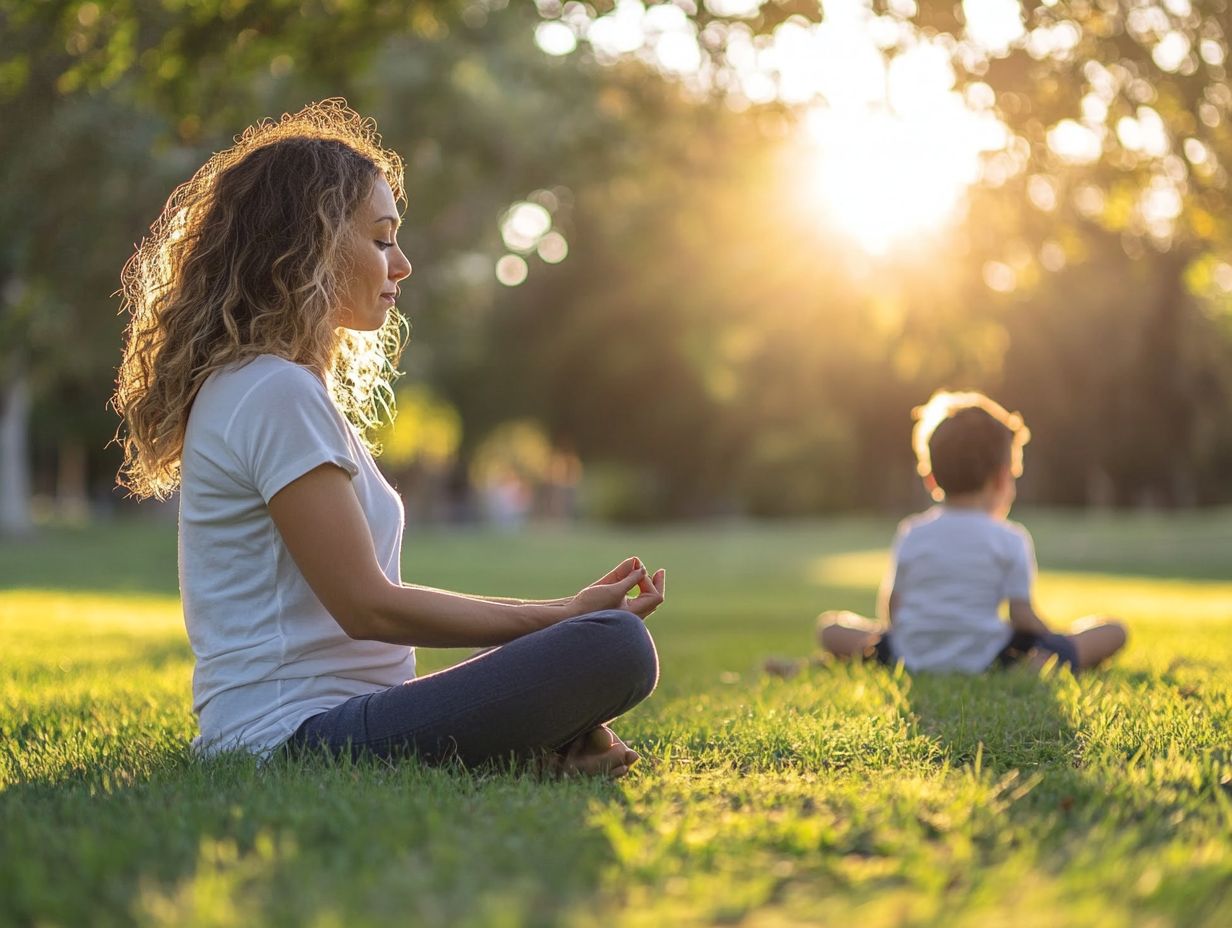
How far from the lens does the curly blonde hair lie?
12.3 feet

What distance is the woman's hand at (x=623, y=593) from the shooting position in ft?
12.6

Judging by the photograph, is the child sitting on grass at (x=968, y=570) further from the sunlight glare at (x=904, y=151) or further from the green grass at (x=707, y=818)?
the sunlight glare at (x=904, y=151)

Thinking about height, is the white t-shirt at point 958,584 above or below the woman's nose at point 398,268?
below

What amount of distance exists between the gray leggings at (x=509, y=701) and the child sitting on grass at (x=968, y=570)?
9.78 ft

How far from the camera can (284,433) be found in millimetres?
3494

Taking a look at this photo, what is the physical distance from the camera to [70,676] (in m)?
6.89

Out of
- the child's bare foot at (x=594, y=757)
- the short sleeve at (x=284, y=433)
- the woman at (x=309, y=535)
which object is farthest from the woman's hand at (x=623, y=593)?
the short sleeve at (x=284, y=433)

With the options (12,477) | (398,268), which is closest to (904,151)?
(398,268)

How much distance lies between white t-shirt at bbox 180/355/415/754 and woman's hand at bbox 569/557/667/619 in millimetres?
540

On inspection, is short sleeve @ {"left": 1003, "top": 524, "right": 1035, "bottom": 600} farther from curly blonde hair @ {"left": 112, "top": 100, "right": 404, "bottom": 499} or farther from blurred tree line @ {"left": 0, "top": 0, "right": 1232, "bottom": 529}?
blurred tree line @ {"left": 0, "top": 0, "right": 1232, "bottom": 529}

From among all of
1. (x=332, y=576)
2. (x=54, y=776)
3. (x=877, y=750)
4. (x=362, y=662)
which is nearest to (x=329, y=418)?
(x=332, y=576)

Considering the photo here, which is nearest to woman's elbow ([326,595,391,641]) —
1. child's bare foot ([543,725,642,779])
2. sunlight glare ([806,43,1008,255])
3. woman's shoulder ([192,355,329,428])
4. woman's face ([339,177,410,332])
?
woman's shoulder ([192,355,329,428])

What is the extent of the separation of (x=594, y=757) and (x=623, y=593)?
1.49ft

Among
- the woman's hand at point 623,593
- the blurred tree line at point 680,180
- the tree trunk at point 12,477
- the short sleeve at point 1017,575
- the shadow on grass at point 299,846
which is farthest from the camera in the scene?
the tree trunk at point 12,477
